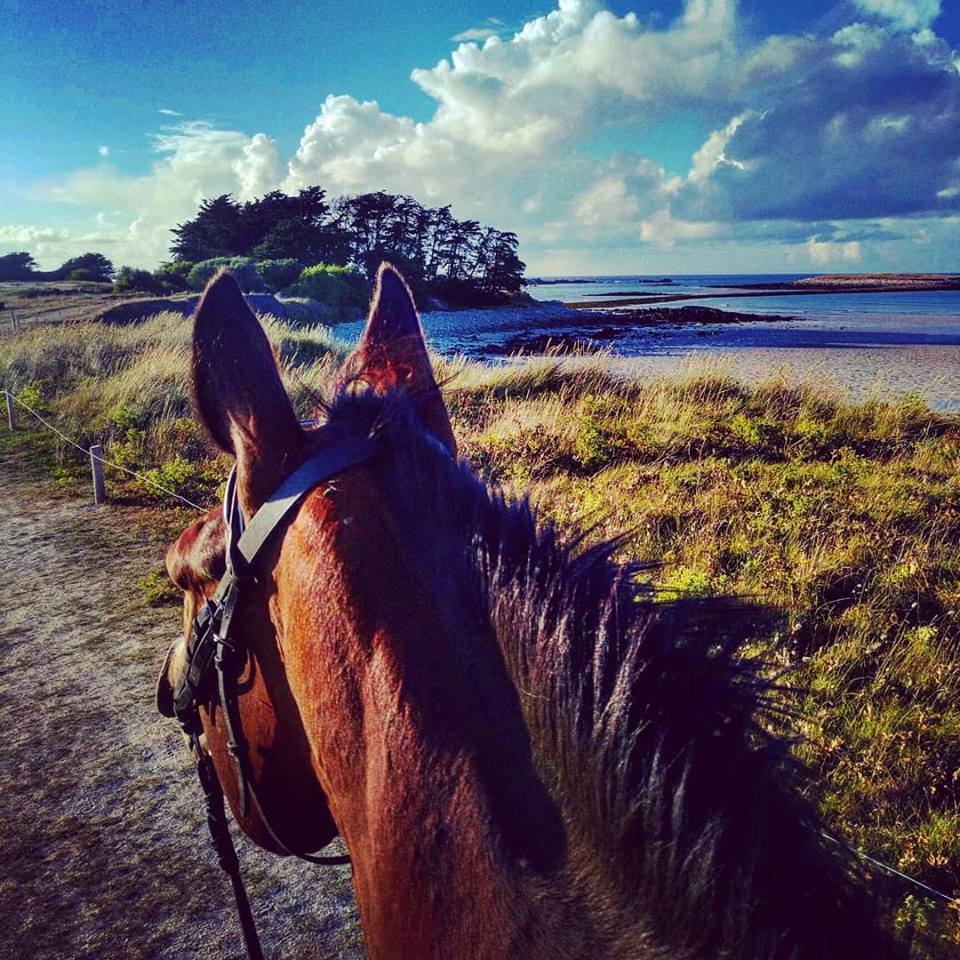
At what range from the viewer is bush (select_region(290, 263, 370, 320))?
35.8 meters

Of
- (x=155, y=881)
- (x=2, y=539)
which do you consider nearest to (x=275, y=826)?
(x=155, y=881)

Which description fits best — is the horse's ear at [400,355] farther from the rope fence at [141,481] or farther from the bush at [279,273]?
the bush at [279,273]

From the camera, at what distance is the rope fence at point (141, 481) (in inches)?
49.2

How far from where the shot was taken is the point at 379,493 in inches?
43.7

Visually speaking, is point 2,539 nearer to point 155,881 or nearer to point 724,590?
point 155,881

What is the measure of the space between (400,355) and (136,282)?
1800 inches

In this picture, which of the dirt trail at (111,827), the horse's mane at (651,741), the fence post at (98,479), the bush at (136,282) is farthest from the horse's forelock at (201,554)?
the bush at (136,282)

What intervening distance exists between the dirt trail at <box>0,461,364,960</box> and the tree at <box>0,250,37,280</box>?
225 ft

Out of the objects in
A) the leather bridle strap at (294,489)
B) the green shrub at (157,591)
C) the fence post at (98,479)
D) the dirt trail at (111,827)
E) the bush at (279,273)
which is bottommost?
the dirt trail at (111,827)

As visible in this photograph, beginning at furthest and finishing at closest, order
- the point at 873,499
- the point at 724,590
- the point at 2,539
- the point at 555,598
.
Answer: the point at 2,539 < the point at 873,499 < the point at 724,590 < the point at 555,598

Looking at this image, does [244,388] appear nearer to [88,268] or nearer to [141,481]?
[141,481]

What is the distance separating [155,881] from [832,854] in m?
3.22

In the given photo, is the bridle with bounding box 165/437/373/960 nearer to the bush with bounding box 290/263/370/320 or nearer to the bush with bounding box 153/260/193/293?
the bush with bounding box 290/263/370/320

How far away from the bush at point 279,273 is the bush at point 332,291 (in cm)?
151
